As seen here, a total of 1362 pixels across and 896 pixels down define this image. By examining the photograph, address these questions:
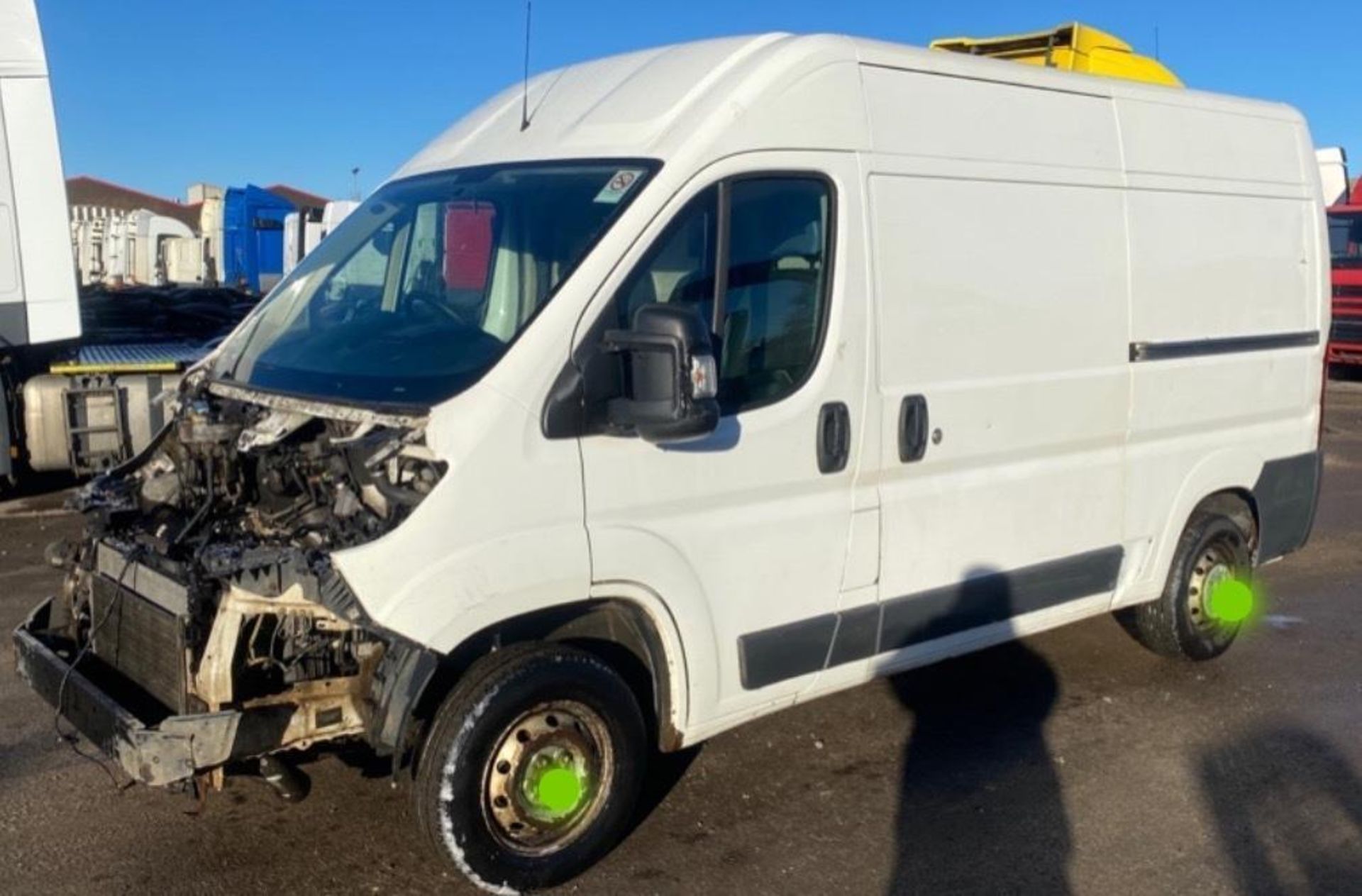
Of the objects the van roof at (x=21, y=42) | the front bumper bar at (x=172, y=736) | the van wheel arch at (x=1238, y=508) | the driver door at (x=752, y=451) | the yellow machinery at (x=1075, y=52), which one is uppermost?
the van roof at (x=21, y=42)

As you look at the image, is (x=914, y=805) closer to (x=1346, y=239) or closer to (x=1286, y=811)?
(x=1286, y=811)

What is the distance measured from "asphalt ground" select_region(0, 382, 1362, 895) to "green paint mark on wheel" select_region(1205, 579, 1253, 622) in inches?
10.0

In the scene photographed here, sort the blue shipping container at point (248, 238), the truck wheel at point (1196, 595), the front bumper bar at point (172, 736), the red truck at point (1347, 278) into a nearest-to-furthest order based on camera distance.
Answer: the front bumper bar at point (172, 736)
the truck wheel at point (1196, 595)
the red truck at point (1347, 278)
the blue shipping container at point (248, 238)

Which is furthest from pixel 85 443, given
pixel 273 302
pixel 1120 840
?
pixel 1120 840

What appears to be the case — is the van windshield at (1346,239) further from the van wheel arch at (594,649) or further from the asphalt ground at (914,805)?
the van wheel arch at (594,649)

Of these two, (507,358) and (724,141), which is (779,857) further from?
(724,141)

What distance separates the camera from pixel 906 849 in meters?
4.38

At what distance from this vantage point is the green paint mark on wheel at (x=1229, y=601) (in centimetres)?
626

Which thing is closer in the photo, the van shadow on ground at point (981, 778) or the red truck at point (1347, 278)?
the van shadow on ground at point (981, 778)

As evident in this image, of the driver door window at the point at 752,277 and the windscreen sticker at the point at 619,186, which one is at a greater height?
the windscreen sticker at the point at 619,186

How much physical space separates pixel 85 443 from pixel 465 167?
6.42m

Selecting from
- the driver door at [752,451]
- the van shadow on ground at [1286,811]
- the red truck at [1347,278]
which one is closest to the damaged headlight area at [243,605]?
the driver door at [752,451]

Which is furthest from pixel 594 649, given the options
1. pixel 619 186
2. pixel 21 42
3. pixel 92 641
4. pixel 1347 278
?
pixel 1347 278

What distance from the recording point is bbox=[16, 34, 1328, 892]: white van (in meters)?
3.75
